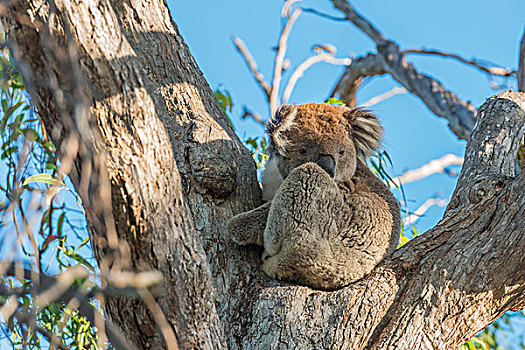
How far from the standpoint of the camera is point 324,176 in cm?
331

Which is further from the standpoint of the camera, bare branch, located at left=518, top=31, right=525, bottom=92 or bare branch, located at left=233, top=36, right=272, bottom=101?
bare branch, located at left=233, top=36, right=272, bottom=101

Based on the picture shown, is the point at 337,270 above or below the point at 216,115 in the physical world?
below

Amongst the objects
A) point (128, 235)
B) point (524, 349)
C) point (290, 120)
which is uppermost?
point (290, 120)

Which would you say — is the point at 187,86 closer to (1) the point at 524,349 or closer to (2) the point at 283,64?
(1) the point at 524,349

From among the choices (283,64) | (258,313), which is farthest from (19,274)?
(283,64)

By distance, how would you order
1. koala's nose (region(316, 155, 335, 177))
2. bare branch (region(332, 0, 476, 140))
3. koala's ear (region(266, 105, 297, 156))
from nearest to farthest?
koala's nose (region(316, 155, 335, 177)) → koala's ear (region(266, 105, 297, 156)) → bare branch (region(332, 0, 476, 140))

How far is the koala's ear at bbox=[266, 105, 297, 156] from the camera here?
11.7 ft

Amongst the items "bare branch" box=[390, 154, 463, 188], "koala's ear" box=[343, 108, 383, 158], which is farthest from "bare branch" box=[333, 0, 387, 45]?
"koala's ear" box=[343, 108, 383, 158]

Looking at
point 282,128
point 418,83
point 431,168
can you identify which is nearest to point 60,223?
point 282,128

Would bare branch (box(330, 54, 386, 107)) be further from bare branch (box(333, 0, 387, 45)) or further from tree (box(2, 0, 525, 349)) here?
tree (box(2, 0, 525, 349))

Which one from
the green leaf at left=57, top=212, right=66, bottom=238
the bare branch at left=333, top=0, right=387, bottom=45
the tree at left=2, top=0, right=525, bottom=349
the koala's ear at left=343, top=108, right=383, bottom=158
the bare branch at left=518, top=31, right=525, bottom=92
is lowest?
the tree at left=2, top=0, right=525, bottom=349

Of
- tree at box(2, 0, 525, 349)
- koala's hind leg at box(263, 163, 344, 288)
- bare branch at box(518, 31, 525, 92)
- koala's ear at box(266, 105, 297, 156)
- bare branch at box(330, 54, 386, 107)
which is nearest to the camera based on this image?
tree at box(2, 0, 525, 349)

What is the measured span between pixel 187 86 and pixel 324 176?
911 mm

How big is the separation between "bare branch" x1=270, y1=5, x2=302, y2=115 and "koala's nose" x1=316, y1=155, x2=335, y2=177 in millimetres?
4712
